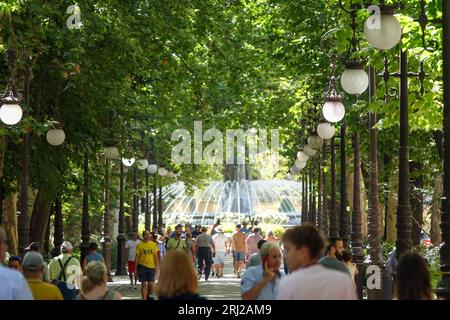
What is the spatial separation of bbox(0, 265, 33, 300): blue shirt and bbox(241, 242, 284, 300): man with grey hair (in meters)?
2.70

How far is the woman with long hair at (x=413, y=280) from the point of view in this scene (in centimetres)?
876

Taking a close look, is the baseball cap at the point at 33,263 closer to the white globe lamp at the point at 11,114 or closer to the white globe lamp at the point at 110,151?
the white globe lamp at the point at 11,114

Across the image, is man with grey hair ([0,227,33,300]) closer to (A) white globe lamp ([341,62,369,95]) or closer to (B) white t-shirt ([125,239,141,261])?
(A) white globe lamp ([341,62,369,95])

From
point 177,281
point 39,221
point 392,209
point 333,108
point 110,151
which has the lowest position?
point 177,281

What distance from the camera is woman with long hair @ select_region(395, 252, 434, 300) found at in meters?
8.76

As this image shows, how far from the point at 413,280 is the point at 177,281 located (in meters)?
1.69

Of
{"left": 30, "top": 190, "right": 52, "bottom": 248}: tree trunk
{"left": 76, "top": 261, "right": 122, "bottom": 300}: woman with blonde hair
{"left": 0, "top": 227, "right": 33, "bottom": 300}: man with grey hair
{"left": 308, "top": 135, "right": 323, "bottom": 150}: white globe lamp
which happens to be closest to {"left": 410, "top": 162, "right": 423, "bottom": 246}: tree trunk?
{"left": 308, "top": 135, "right": 323, "bottom": 150}: white globe lamp

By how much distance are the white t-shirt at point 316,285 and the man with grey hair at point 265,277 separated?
343cm

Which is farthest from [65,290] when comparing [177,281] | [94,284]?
[177,281]

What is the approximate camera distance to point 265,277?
1184cm

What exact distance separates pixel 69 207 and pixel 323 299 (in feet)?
142

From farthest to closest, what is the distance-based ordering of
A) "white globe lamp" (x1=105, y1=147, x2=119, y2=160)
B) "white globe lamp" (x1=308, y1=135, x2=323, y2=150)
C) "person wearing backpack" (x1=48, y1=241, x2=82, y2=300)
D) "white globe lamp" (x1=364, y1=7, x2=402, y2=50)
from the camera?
"white globe lamp" (x1=105, y1=147, x2=119, y2=160), "white globe lamp" (x1=308, y1=135, x2=323, y2=150), "person wearing backpack" (x1=48, y1=241, x2=82, y2=300), "white globe lamp" (x1=364, y1=7, x2=402, y2=50)

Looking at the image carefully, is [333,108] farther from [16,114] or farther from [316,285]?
[316,285]
